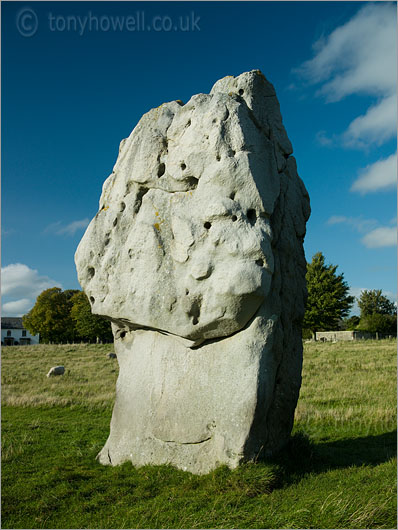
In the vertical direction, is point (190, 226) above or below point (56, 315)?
above

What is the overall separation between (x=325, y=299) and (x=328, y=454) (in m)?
42.2

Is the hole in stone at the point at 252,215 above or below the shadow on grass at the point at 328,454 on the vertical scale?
above

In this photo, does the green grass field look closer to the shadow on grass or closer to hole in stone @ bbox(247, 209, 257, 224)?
the shadow on grass

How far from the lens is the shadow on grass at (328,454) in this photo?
7.37 metres

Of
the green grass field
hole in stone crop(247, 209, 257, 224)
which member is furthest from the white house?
hole in stone crop(247, 209, 257, 224)

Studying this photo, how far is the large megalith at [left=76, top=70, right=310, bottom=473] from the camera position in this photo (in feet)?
23.2

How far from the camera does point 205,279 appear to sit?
729cm

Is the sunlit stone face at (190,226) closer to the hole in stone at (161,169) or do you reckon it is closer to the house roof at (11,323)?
the hole in stone at (161,169)

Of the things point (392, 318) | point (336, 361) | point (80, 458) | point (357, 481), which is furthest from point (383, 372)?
point (392, 318)

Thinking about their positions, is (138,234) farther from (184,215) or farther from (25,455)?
(25,455)

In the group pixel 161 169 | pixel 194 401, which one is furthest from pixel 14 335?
pixel 194 401

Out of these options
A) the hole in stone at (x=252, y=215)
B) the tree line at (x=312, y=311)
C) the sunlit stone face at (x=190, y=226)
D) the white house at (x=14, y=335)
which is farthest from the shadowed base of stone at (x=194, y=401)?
the white house at (x=14, y=335)

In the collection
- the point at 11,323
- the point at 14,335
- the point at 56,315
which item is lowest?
the point at 14,335

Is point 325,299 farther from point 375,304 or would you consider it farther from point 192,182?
point 192,182
